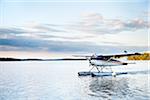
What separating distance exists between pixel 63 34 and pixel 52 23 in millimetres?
681

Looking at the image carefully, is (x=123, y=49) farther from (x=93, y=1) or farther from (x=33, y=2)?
(x=33, y=2)

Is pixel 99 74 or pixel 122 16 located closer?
pixel 122 16

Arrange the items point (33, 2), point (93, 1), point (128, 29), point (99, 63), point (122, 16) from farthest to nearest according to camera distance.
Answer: point (99, 63) → point (128, 29) → point (122, 16) → point (93, 1) → point (33, 2)

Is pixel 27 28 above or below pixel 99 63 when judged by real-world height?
above

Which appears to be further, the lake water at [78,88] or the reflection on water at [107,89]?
the reflection on water at [107,89]

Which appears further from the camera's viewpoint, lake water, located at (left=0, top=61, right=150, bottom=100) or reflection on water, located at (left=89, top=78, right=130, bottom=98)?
reflection on water, located at (left=89, top=78, right=130, bottom=98)

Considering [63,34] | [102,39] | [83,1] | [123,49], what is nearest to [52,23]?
[63,34]

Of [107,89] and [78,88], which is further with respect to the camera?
[78,88]

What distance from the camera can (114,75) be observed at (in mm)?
10484

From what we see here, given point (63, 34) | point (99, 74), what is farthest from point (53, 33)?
point (99, 74)

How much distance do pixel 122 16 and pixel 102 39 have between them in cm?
167

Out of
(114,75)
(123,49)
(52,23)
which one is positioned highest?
(52,23)

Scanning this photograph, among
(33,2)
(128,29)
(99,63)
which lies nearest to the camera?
(33,2)

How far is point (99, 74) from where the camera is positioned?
1025 cm
